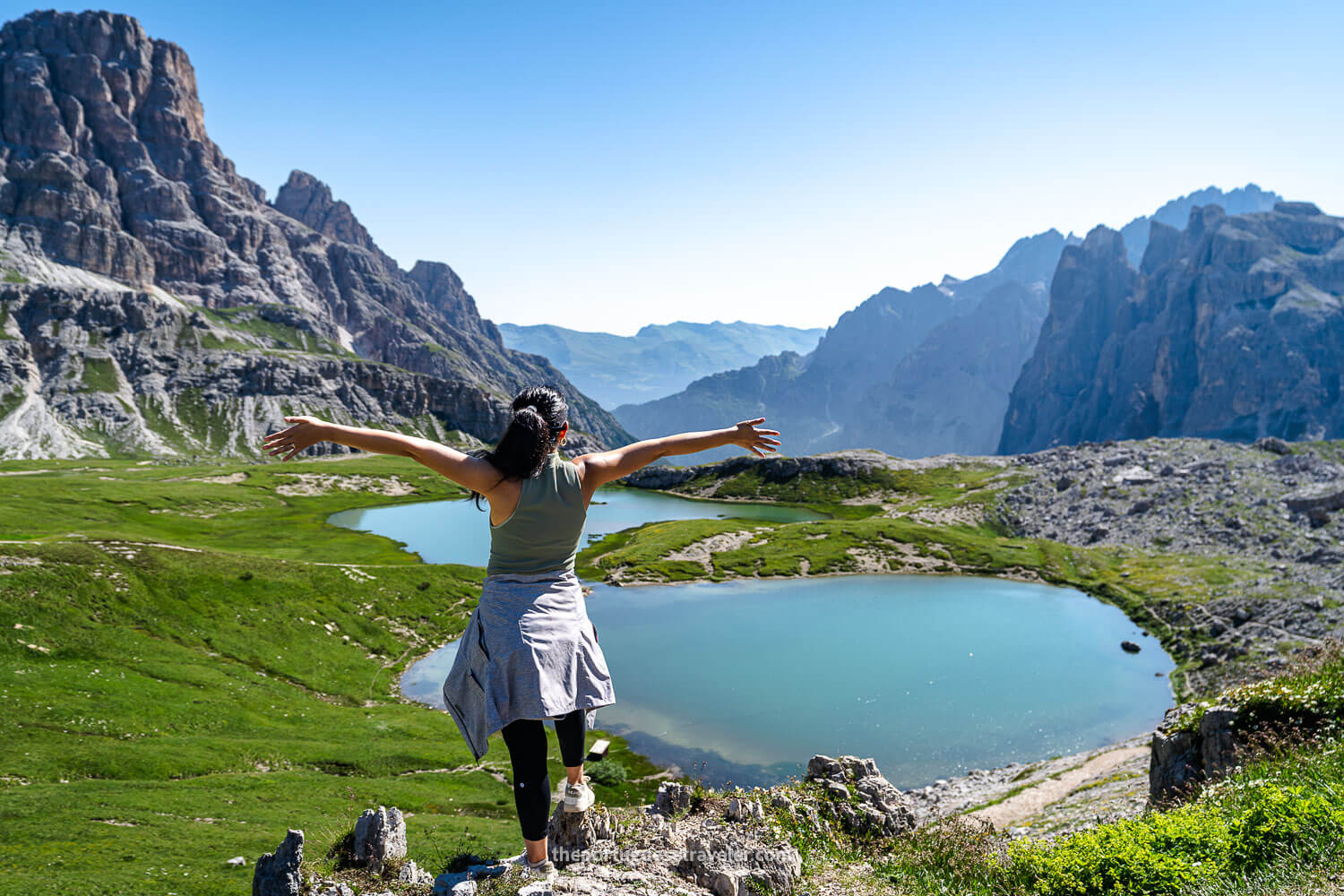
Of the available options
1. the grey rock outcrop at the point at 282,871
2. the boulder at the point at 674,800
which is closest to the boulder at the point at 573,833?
the boulder at the point at 674,800

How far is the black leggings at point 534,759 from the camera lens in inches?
269

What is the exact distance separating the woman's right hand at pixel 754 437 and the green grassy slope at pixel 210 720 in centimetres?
856

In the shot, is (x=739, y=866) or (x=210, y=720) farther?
(x=210, y=720)

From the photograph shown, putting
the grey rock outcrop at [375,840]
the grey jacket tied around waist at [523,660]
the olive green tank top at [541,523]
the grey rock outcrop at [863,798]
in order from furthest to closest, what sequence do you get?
the grey rock outcrop at [863,798]
the grey rock outcrop at [375,840]
the olive green tank top at [541,523]
the grey jacket tied around waist at [523,660]

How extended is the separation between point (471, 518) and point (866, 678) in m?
104

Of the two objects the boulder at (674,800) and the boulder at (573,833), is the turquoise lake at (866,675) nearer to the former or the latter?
the boulder at (674,800)

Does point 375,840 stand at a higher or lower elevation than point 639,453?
lower

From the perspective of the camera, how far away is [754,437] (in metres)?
8.61

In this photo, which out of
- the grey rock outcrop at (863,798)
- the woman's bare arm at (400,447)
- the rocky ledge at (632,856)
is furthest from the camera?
the grey rock outcrop at (863,798)

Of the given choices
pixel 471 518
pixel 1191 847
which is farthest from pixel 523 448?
pixel 471 518

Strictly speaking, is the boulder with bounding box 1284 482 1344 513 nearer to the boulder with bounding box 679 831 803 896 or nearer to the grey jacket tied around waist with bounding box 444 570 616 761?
the boulder with bounding box 679 831 803 896

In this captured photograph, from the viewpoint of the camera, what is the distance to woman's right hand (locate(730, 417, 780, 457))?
8.31 m

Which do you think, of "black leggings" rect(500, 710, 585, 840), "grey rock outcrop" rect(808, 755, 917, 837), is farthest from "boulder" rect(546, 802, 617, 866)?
"grey rock outcrop" rect(808, 755, 917, 837)

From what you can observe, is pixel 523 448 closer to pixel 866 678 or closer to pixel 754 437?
pixel 754 437
